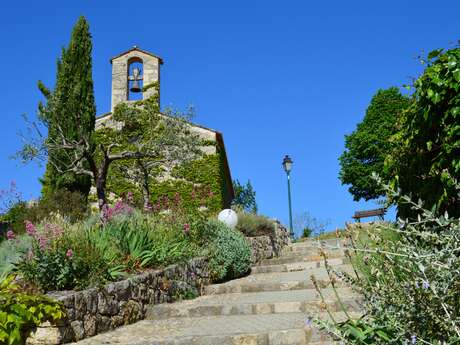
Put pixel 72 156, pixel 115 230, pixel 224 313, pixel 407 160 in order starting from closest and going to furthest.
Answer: pixel 407 160 < pixel 224 313 < pixel 115 230 < pixel 72 156

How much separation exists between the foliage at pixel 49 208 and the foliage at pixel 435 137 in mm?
10716

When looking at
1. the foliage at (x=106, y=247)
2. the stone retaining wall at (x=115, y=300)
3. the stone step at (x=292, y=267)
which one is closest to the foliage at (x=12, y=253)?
the foliage at (x=106, y=247)

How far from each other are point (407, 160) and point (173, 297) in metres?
4.25

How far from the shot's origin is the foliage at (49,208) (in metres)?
14.3

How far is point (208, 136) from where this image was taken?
19984 millimetres

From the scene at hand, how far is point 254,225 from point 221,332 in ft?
23.1

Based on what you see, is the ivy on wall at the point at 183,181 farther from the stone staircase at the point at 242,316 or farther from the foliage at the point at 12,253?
the foliage at the point at 12,253

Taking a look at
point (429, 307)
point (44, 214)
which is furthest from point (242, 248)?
point (429, 307)

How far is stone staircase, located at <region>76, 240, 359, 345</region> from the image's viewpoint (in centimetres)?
527

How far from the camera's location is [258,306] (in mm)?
6867

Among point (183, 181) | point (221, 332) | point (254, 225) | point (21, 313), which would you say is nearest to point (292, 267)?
point (254, 225)

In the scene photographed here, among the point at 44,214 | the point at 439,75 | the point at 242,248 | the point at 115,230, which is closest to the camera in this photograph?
the point at 439,75

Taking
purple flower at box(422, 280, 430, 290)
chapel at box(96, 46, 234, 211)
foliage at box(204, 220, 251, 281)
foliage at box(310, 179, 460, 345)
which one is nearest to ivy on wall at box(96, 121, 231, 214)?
chapel at box(96, 46, 234, 211)

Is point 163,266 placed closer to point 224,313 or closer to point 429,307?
point 224,313
